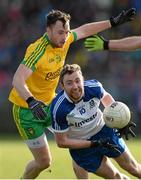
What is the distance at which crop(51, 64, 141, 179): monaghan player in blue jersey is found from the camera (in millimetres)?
7938

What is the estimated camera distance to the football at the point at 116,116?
8023 millimetres

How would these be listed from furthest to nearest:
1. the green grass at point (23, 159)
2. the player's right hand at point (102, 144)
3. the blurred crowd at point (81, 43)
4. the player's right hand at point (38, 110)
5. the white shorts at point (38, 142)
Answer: the blurred crowd at point (81, 43) < the green grass at point (23, 159) < the white shorts at point (38, 142) < the player's right hand at point (38, 110) < the player's right hand at point (102, 144)

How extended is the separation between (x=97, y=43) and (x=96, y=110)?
927mm

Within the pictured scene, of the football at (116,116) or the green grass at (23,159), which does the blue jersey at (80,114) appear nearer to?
the football at (116,116)

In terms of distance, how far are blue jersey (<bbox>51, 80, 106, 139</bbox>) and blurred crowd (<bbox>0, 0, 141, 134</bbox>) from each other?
9047 mm

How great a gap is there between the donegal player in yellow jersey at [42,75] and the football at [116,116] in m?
0.70

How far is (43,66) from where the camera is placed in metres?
8.98

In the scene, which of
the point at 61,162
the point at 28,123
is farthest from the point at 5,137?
the point at 28,123

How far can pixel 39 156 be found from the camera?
9273mm

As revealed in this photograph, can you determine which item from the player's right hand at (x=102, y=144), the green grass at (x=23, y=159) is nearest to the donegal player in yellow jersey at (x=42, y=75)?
the player's right hand at (x=102, y=144)

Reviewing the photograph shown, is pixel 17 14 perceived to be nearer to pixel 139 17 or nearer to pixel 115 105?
pixel 139 17

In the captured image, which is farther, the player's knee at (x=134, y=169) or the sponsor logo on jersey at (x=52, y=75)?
the sponsor logo on jersey at (x=52, y=75)

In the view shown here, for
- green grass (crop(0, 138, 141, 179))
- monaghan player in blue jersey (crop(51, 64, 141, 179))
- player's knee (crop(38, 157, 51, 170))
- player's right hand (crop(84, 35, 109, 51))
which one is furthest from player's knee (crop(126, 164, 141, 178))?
green grass (crop(0, 138, 141, 179))

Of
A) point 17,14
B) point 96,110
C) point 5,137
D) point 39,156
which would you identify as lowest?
point 5,137
